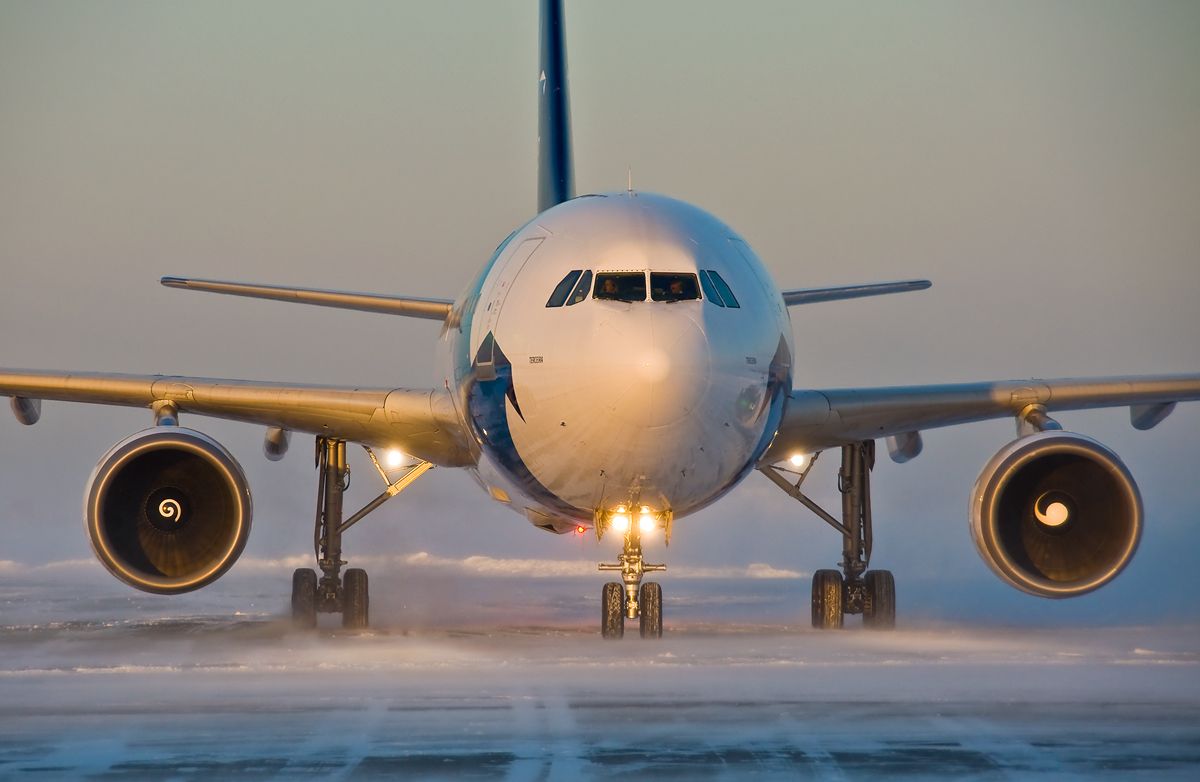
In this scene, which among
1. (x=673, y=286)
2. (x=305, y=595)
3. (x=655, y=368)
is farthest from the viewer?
(x=305, y=595)

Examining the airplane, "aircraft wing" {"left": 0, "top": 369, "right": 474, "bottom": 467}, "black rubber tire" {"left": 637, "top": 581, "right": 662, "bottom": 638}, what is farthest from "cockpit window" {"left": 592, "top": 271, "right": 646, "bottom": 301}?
"black rubber tire" {"left": 637, "top": 581, "right": 662, "bottom": 638}

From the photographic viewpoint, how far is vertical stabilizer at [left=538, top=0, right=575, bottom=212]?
22203mm

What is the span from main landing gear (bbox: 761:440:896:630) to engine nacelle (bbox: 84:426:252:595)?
23.2ft

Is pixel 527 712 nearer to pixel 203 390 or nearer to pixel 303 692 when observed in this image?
pixel 303 692

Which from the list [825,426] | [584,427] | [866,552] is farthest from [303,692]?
[866,552]

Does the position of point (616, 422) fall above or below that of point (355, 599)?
above

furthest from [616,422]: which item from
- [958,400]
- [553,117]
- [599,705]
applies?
[553,117]

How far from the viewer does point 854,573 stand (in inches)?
794

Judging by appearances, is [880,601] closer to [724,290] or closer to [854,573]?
[854,573]

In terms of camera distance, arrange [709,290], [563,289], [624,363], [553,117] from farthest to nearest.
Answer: [553,117] < [563,289] < [709,290] < [624,363]

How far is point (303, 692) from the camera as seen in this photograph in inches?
465

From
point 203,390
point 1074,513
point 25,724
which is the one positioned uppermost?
point 203,390

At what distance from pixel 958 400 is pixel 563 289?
5.86m

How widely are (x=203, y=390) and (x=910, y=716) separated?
9.17 m
